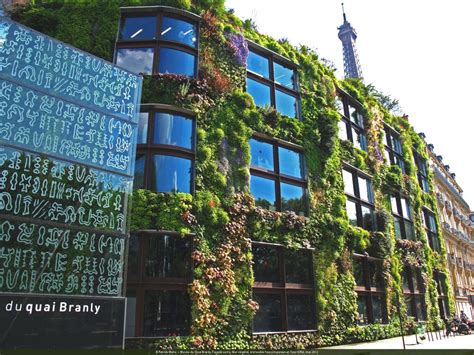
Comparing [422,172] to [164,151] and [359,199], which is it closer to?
[359,199]

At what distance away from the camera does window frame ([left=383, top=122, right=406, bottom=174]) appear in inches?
1096

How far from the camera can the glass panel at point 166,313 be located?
12188 millimetres

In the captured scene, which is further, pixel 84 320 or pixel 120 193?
pixel 120 193

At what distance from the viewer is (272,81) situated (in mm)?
19391

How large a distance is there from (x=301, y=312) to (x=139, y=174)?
8.46 metres

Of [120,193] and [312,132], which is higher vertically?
Result: [312,132]

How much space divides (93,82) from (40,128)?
6.67 ft

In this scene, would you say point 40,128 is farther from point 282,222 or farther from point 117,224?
point 282,222

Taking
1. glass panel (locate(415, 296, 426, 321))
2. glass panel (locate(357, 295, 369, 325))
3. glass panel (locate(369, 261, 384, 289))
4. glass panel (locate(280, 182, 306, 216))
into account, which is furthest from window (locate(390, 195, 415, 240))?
glass panel (locate(280, 182, 306, 216))

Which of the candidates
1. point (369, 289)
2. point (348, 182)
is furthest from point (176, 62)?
point (369, 289)

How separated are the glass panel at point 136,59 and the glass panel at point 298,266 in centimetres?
921

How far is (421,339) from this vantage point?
19.4m

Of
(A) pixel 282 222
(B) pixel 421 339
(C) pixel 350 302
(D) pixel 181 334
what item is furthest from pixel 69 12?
(B) pixel 421 339

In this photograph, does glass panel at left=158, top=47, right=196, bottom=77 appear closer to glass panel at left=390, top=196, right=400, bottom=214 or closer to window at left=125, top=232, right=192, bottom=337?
window at left=125, top=232, right=192, bottom=337
